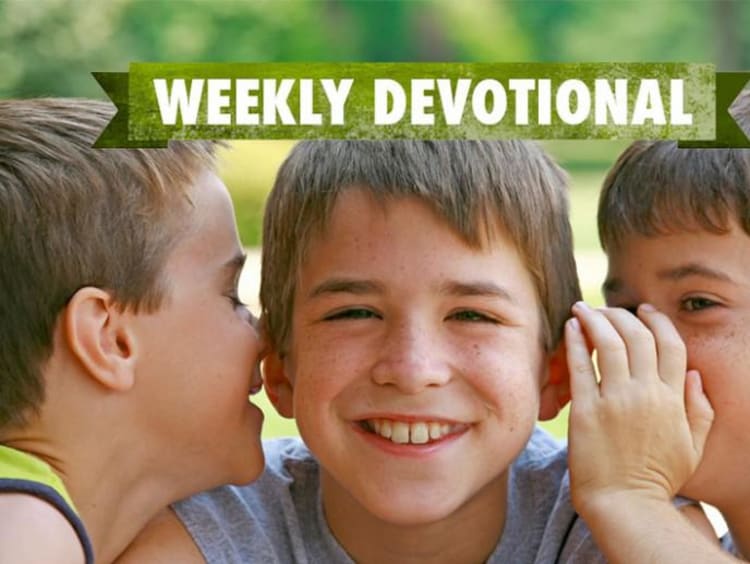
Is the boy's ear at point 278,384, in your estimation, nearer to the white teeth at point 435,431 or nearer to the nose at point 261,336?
the nose at point 261,336

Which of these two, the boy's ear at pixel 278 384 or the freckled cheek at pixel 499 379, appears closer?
the freckled cheek at pixel 499 379

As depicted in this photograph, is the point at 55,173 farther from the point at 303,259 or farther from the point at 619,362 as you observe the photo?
the point at 619,362

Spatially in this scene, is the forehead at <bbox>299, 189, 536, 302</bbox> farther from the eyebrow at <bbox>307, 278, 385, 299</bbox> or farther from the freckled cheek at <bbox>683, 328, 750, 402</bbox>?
the freckled cheek at <bbox>683, 328, 750, 402</bbox>

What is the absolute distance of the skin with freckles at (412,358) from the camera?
1.43m

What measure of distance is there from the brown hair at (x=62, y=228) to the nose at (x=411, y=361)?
0.92 feet

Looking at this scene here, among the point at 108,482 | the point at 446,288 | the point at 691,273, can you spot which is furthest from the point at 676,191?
the point at 108,482

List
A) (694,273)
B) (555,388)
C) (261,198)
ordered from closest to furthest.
Answer: (694,273) < (555,388) < (261,198)

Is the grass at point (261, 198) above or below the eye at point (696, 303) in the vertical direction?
above

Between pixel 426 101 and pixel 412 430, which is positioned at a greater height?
pixel 426 101

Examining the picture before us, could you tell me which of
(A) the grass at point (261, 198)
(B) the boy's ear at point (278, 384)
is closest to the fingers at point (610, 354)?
(B) the boy's ear at point (278, 384)

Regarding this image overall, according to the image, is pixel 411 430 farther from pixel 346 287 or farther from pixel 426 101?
pixel 426 101

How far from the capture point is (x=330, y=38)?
9414 mm

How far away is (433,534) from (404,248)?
0.40 m

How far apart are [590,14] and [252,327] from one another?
9.41 metres
